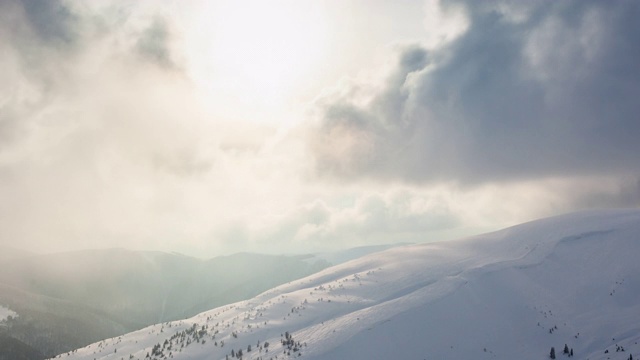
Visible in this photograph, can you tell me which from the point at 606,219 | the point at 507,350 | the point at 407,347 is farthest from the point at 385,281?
the point at 606,219

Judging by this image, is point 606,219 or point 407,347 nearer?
point 407,347

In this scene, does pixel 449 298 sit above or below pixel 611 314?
above

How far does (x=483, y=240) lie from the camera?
77188 millimetres

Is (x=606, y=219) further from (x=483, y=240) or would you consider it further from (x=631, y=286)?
(x=631, y=286)

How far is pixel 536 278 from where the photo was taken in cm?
5272

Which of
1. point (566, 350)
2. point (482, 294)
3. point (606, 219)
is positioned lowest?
point (566, 350)

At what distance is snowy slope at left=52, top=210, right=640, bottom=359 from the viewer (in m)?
40.2

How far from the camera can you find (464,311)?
46.8 m

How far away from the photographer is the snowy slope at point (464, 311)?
4025 centimetres

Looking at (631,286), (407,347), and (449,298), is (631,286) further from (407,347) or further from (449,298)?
(407,347)

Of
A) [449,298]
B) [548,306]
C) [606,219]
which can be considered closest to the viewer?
[548,306]

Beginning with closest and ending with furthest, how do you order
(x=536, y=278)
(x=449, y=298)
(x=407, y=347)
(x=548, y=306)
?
(x=407, y=347)
(x=548, y=306)
(x=449, y=298)
(x=536, y=278)

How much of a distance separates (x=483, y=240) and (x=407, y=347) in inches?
1678

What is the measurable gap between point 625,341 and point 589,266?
21491 millimetres
